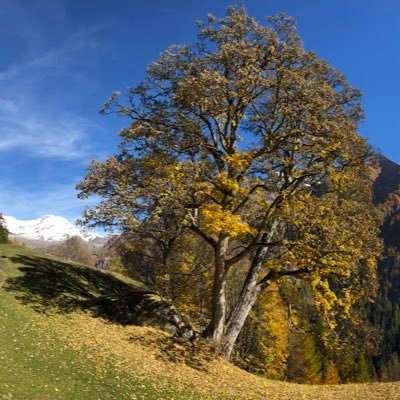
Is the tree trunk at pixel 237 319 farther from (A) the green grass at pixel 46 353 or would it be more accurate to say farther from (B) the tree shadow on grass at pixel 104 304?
(A) the green grass at pixel 46 353

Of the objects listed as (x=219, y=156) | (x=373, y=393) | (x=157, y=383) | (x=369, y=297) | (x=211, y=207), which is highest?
(x=219, y=156)

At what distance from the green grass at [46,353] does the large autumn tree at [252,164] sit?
20.2 feet

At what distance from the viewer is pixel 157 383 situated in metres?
18.2

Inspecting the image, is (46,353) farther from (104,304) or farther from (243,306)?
(243,306)

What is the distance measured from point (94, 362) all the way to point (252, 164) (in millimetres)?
13747

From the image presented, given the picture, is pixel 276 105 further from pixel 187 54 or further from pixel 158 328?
pixel 158 328

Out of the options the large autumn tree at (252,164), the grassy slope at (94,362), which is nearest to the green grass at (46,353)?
the grassy slope at (94,362)

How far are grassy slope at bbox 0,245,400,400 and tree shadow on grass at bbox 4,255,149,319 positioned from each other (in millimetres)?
88

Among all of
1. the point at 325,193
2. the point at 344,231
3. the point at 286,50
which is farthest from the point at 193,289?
the point at 286,50

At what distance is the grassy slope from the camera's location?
51.4 feet

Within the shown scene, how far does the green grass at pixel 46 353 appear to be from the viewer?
14.9 m

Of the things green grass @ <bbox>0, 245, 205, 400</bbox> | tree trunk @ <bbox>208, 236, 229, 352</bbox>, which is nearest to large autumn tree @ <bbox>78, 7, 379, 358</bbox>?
tree trunk @ <bbox>208, 236, 229, 352</bbox>

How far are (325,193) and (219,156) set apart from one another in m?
7.49

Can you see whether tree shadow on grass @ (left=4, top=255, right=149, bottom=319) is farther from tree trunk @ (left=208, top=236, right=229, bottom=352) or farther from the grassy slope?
tree trunk @ (left=208, top=236, right=229, bottom=352)
